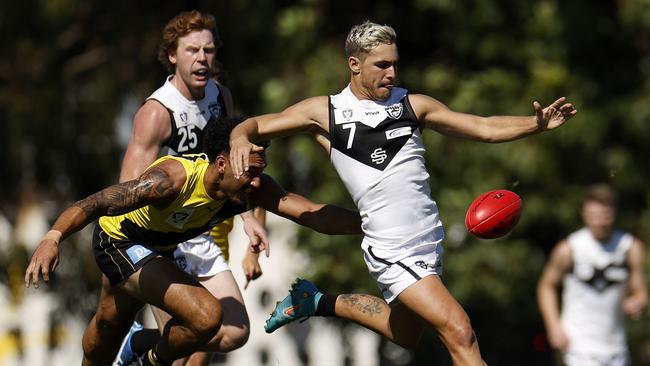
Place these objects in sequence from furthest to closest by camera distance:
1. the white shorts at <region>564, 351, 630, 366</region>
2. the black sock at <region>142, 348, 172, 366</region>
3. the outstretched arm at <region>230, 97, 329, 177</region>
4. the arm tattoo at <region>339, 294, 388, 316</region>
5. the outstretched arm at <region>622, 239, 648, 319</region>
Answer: the white shorts at <region>564, 351, 630, 366</region>, the outstretched arm at <region>622, 239, 648, 319</region>, the arm tattoo at <region>339, 294, 388, 316</region>, the black sock at <region>142, 348, 172, 366</region>, the outstretched arm at <region>230, 97, 329, 177</region>

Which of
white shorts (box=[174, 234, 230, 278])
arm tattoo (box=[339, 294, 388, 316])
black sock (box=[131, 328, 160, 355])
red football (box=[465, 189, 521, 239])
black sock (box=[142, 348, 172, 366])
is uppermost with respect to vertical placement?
white shorts (box=[174, 234, 230, 278])

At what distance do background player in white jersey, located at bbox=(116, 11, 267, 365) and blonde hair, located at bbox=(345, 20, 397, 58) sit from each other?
1.24m

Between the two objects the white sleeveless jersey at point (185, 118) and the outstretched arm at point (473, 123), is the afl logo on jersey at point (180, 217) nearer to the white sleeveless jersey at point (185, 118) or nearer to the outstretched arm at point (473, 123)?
the white sleeveless jersey at point (185, 118)

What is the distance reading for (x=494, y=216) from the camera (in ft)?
24.5

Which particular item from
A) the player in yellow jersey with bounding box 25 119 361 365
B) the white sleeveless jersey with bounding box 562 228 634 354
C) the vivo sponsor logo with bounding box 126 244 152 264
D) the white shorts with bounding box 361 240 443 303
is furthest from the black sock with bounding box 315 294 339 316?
the white sleeveless jersey with bounding box 562 228 634 354

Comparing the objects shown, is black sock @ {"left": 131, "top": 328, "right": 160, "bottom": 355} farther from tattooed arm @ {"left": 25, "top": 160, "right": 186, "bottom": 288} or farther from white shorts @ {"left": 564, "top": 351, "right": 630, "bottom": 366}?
white shorts @ {"left": 564, "top": 351, "right": 630, "bottom": 366}

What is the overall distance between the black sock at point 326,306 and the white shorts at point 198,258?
73 centimetres

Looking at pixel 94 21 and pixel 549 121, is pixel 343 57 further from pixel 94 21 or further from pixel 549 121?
pixel 549 121

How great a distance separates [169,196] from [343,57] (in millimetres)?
6692

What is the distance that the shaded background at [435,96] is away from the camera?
13.6 metres

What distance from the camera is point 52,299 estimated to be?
15.8m

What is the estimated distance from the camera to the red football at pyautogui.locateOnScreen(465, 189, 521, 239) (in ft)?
24.5

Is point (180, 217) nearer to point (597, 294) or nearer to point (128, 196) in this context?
point (128, 196)

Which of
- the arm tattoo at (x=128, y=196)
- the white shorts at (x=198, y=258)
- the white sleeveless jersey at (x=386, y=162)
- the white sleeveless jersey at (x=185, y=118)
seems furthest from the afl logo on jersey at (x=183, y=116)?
the white sleeveless jersey at (x=386, y=162)
